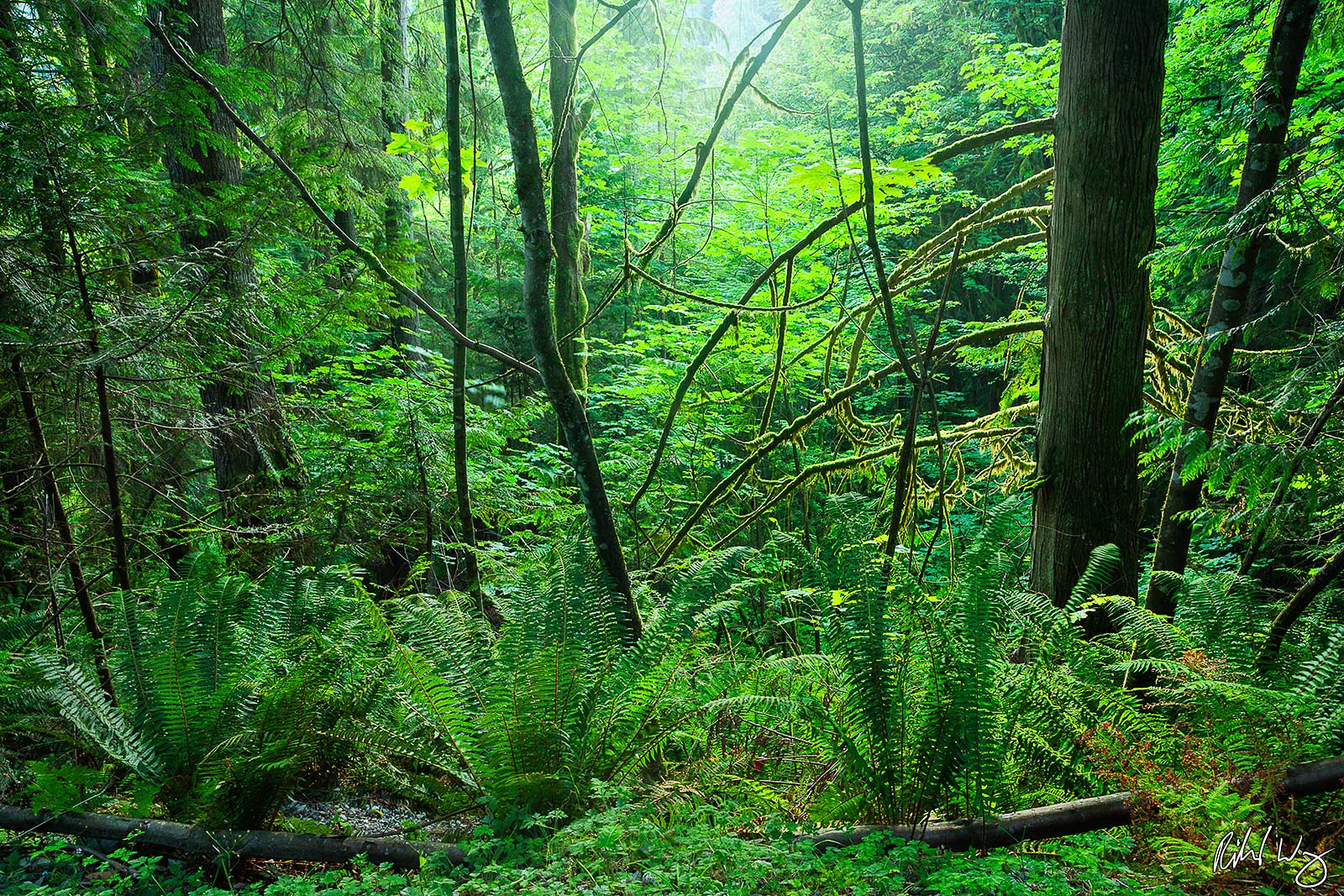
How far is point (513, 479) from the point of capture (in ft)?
22.8

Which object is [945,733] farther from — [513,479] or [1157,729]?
[513,479]

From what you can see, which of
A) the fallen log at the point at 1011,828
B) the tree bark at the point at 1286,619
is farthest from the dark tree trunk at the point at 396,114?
the tree bark at the point at 1286,619

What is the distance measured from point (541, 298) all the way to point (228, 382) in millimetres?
2400

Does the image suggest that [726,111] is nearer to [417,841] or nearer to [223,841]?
[417,841]

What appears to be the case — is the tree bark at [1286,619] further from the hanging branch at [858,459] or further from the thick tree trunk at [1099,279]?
the hanging branch at [858,459]

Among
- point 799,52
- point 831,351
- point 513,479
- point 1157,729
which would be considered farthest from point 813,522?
point 799,52

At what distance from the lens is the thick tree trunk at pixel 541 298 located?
259 cm

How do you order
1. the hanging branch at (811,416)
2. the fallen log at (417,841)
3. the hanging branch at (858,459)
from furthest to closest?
1. the hanging branch at (858,459)
2. the hanging branch at (811,416)
3. the fallen log at (417,841)

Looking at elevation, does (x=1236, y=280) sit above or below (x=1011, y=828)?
above

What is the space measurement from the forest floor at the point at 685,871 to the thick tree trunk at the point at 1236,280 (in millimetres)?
1552

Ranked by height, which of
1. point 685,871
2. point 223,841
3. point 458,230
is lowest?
point 223,841

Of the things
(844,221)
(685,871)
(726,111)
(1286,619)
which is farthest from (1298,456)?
(685,871)
